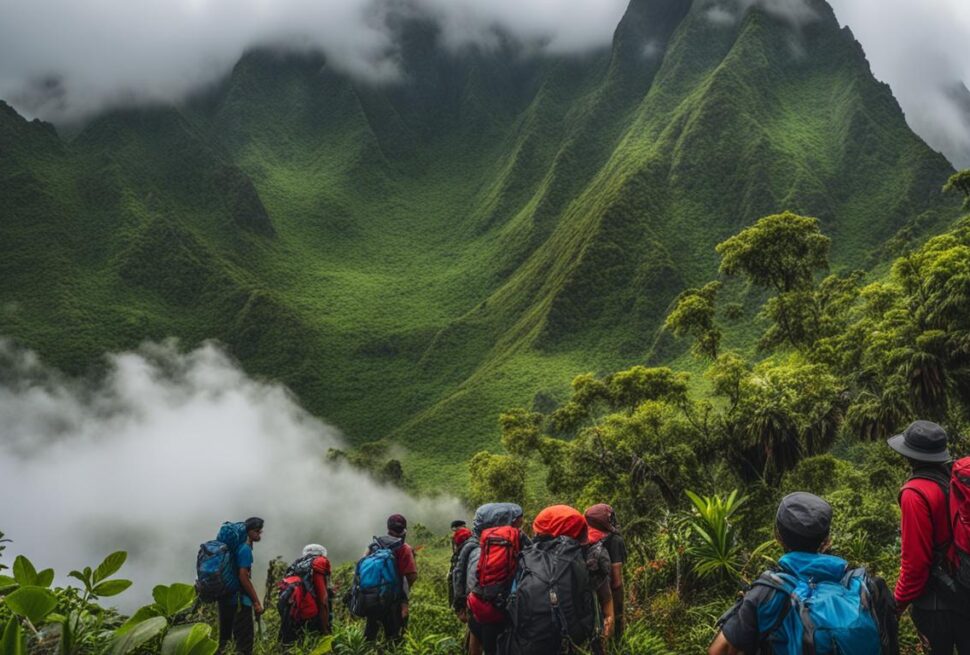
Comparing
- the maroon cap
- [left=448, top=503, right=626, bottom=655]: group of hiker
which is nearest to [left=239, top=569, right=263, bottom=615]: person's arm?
the maroon cap

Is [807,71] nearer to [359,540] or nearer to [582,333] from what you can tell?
[582,333]

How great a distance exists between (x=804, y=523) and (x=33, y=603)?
2.77 meters

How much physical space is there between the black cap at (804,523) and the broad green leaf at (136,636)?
238 cm

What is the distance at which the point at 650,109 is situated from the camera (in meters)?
128


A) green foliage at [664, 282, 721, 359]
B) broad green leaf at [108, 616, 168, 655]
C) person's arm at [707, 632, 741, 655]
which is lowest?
person's arm at [707, 632, 741, 655]

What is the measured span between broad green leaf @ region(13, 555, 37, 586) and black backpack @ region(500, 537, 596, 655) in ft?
8.52

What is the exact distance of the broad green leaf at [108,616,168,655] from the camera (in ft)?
5.84

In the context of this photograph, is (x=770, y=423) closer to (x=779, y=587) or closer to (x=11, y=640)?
(x=779, y=587)

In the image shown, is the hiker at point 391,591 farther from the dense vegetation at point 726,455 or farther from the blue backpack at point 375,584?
the dense vegetation at point 726,455

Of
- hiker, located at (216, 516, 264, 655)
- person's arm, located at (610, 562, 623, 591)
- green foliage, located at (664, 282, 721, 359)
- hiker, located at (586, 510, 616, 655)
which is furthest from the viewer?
green foliage, located at (664, 282, 721, 359)

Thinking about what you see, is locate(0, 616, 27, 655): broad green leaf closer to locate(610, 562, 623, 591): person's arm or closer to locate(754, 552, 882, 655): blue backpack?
locate(754, 552, 882, 655): blue backpack

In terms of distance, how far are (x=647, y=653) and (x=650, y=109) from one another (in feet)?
439

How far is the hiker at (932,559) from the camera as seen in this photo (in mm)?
3510

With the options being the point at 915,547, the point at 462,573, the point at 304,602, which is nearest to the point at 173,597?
the point at 462,573
